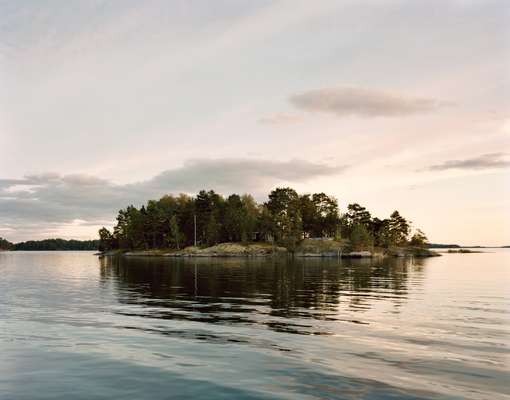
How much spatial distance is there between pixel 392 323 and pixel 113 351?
1610 centimetres

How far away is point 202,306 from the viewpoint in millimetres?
32719

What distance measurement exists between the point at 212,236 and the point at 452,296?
521ft

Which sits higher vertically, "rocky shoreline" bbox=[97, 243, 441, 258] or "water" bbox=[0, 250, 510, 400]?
"water" bbox=[0, 250, 510, 400]

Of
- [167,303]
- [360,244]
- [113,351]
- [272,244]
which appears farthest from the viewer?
[272,244]

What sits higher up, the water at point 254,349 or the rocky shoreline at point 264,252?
the water at point 254,349

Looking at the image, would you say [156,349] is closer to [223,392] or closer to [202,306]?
[223,392]

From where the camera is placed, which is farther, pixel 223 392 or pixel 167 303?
pixel 167 303

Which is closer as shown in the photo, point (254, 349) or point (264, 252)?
point (254, 349)

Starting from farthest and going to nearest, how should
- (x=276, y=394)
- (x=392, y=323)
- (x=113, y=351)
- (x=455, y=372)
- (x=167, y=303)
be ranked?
(x=167, y=303) → (x=392, y=323) → (x=113, y=351) → (x=455, y=372) → (x=276, y=394)

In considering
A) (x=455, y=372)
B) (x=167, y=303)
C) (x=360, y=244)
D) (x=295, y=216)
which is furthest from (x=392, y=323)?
(x=295, y=216)

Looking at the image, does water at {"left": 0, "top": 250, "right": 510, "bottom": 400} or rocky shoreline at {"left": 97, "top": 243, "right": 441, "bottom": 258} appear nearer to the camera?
water at {"left": 0, "top": 250, "right": 510, "bottom": 400}

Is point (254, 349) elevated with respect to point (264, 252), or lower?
elevated

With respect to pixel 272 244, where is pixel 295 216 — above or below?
above

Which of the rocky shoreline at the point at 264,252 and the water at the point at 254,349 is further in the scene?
the rocky shoreline at the point at 264,252
